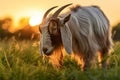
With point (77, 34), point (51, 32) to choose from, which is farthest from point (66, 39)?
point (77, 34)

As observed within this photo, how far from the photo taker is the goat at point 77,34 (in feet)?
35.4

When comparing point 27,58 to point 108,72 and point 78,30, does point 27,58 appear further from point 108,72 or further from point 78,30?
point 108,72

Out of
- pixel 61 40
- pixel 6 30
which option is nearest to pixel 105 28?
pixel 61 40

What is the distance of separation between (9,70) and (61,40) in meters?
1.31

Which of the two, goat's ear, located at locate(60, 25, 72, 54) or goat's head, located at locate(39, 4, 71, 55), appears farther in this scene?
goat's ear, located at locate(60, 25, 72, 54)

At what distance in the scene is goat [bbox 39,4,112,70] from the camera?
35.4 ft

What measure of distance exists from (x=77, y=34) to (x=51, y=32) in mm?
721

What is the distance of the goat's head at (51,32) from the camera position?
10.7 m

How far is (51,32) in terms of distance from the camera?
10742mm

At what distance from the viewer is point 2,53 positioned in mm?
11945

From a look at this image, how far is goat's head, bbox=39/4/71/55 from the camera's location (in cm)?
1066

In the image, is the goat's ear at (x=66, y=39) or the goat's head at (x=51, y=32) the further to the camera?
the goat's ear at (x=66, y=39)

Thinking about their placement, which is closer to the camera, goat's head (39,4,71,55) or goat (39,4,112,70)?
goat's head (39,4,71,55)

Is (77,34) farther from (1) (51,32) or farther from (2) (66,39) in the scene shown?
(1) (51,32)
